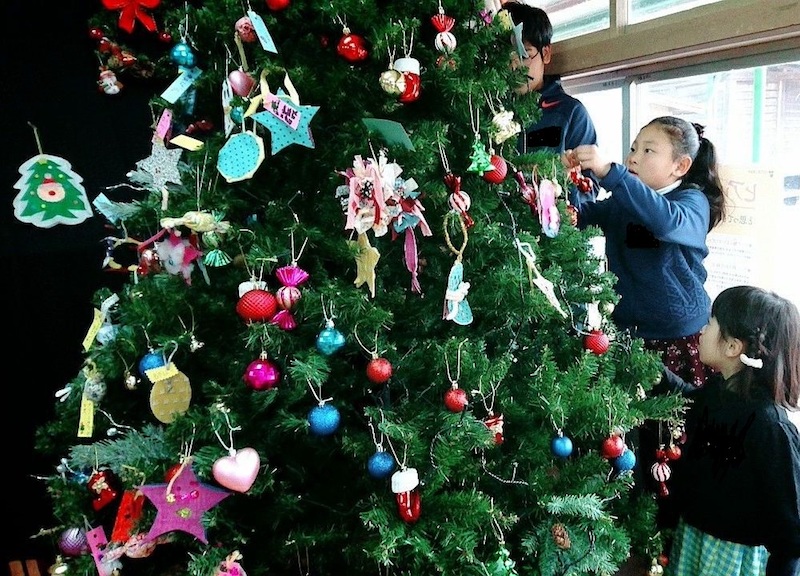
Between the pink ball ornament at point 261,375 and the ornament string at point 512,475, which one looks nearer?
the pink ball ornament at point 261,375

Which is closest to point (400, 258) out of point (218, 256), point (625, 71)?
point (218, 256)

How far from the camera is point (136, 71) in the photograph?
1567mm

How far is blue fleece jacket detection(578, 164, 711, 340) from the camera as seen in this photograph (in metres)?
1.35

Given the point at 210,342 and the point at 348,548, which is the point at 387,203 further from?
the point at 348,548

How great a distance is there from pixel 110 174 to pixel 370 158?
4.10 ft

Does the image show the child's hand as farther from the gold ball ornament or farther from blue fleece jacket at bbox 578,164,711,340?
the gold ball ornament

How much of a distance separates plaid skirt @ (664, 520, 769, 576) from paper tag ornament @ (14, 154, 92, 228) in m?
1.87

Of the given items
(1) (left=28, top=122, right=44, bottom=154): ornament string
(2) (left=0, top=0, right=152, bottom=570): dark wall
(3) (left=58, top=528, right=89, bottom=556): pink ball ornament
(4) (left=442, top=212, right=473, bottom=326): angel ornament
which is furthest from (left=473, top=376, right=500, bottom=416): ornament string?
(1) (left=28, top=122, right=44, bottom=154): ornament string

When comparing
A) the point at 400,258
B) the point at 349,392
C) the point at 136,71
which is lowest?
the point at 349,392

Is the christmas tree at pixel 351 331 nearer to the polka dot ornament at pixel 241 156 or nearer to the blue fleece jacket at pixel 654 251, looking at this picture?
the polka dot ornament at pixel 241 156

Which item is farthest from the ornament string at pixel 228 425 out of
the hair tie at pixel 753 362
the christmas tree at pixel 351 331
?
the hair tie at pixel 753 362

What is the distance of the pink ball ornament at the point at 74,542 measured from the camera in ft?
3.77

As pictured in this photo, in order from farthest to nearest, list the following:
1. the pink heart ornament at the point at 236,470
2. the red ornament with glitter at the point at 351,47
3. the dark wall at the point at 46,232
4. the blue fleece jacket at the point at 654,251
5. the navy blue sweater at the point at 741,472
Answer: the dark wall at the point at 46,232
the blue fleece jacket at the point at 654,251
the navy blue sweater at the point at 741,472
the red ornament with glitter at the point at 351,47
the pink heart ornament at the point at 236,470

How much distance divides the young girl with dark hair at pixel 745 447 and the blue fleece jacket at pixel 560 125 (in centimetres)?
52
